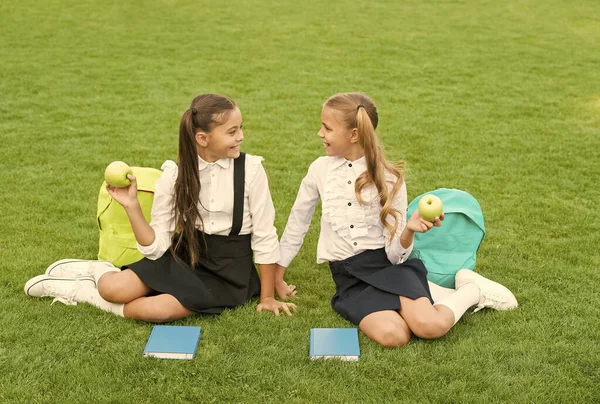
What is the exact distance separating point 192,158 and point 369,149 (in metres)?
0.97

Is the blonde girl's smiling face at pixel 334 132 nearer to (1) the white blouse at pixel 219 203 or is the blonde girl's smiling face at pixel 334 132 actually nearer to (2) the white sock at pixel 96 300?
(1) the white blouse at pixel 219 203

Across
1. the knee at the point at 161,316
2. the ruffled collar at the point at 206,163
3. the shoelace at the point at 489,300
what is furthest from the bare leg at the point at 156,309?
the shoelace at the point at 489,300

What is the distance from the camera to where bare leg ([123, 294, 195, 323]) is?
12.7 ft

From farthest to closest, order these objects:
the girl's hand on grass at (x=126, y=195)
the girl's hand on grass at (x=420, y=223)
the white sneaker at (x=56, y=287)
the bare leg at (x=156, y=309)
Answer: the white sneaker at (x=56, y=287) → the bare leg at (x=156, y=309) → the girl's hand on grass at (x=126, y=195) → the girl's hand on grass at (x=420, y=223)

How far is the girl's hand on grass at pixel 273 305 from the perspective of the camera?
4043 mm

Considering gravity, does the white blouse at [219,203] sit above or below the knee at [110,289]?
above

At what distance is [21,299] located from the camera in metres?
4.16

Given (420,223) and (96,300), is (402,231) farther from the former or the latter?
(96,300)

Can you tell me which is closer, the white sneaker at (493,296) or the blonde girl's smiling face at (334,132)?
the blonde girl's smiling face at (334,132)

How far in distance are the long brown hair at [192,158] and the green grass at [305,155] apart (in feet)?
1.70

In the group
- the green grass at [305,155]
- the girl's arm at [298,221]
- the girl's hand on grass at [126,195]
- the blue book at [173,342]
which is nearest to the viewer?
the green grass at [305,155]

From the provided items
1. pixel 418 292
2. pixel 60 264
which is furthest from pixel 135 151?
pixel 418 292

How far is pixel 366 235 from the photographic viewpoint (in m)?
4.04

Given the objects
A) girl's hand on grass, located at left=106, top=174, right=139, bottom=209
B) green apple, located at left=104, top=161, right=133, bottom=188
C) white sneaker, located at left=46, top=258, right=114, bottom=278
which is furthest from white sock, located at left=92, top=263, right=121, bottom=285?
green apple, located at left=104, top=161, right=133, bottom=188
